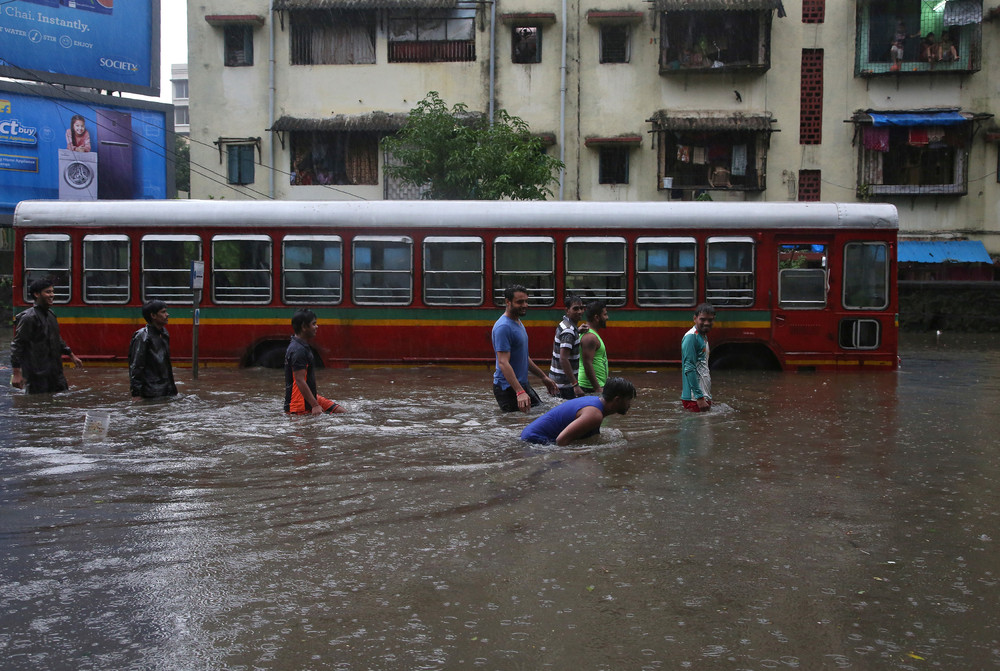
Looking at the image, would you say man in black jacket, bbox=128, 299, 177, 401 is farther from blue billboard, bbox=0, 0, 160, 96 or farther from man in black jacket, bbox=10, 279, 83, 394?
blue billboard, bbox=0, 0, 160, 96

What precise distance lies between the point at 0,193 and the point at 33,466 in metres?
22.9

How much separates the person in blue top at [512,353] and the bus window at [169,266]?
7129 millimetres

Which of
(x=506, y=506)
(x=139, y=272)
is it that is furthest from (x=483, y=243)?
(x=506, y=506)

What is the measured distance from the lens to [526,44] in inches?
1151

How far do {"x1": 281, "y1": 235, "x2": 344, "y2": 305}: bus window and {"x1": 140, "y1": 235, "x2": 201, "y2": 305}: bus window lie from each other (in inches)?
54.7

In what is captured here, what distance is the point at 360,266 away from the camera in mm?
15250

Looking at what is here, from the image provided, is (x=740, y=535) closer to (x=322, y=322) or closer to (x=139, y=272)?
(x=322, y=322)

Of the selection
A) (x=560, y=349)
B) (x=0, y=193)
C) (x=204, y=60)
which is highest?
(x=204, y=60)

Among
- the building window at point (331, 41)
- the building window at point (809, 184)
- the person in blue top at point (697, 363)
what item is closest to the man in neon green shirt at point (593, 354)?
the person in blue top at point (697, 363)

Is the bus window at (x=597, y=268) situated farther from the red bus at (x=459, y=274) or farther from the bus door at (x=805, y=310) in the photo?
the bus door at (x=805, y=310)

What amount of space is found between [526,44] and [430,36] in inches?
112

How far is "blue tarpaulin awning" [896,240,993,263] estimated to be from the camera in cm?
2844

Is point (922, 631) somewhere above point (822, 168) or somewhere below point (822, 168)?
below

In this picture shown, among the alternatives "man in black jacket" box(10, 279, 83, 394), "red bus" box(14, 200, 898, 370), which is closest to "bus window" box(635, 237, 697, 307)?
"red bus" box(14, 200, 898, 370)
